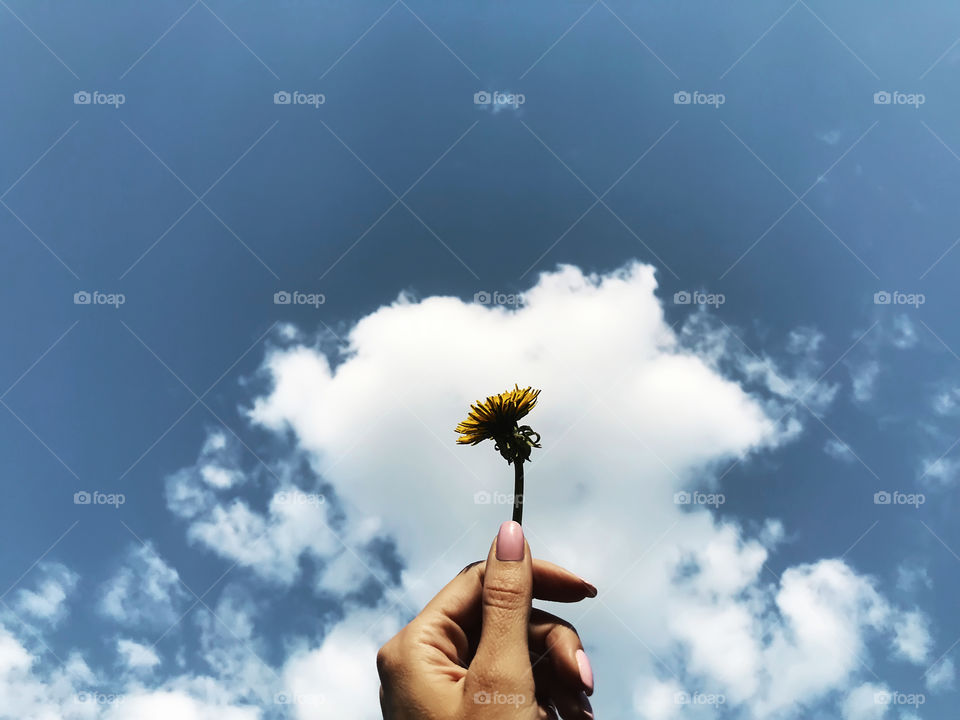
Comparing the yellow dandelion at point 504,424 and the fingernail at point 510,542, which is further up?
the yellow dandelion at point 504,424

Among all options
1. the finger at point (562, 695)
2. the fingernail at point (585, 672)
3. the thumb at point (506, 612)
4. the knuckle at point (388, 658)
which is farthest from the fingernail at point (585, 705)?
the knuckle at point (388, 658)

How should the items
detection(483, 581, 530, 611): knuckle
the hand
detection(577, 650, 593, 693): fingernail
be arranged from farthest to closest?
detection(577, 650, 593, 693): fingernail, detection(483, 581, 530, 611): knuckle, the hand

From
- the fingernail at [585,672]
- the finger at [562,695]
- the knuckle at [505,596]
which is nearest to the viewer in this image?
the knuckle at [505,596]

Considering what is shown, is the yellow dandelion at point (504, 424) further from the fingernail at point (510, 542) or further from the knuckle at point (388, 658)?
the knuckle at point (388, 658)

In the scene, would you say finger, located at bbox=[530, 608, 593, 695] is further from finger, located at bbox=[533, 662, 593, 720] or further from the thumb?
the thumb

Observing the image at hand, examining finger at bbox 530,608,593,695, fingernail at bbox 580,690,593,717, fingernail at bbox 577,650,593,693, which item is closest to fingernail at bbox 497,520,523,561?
finger at bbox 530,608,593,695

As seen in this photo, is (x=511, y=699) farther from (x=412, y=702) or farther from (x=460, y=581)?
(x=460, y=581)

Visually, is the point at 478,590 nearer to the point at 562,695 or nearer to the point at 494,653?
the point at 494,653
